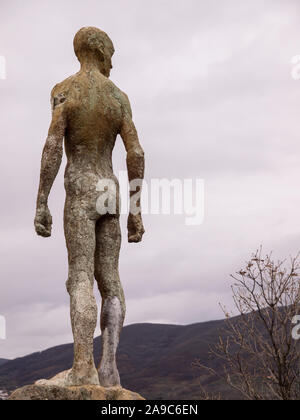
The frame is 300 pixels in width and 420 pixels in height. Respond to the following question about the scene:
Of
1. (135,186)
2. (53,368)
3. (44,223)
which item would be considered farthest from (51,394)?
(53,368)

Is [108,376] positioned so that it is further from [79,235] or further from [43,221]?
[43,221]

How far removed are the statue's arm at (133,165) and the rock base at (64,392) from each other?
203cm

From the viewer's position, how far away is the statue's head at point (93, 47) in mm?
8773

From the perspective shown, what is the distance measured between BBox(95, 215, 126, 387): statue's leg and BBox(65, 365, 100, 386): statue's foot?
42 cm

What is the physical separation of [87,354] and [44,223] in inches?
65.9

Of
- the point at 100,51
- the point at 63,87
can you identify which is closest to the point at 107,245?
the point at 63,87

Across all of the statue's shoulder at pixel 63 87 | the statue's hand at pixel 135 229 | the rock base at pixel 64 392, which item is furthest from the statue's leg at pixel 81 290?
the statue's shoulder at pixel 63 87

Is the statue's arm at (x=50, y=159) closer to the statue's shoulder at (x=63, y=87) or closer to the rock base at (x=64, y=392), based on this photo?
the statue's shoulder at (x=63, y=87)

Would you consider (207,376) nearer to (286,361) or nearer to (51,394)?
(286,361)

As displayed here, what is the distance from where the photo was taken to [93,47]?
28.8 feet

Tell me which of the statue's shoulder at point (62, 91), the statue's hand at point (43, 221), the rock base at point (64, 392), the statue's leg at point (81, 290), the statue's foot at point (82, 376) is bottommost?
the rock base at point (64, 392)
